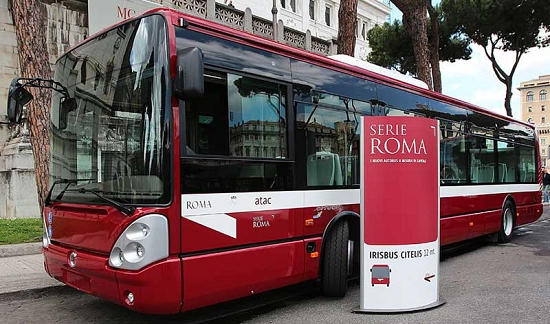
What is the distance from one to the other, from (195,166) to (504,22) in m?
20.2

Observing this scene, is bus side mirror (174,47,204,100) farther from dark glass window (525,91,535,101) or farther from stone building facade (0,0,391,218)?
dark glass window (525,91,535,101)

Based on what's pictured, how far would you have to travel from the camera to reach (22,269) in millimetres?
7180

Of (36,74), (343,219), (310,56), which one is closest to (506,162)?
(343,219)

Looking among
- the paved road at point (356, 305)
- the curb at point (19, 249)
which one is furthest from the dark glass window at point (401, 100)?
the curb at point (19, 249)

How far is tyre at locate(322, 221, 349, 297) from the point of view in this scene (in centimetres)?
588

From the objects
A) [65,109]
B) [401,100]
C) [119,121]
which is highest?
[401,100]

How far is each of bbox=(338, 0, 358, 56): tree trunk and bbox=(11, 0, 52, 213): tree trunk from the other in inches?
296

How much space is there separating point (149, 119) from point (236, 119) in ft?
3.15

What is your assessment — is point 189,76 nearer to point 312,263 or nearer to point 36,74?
point 312,263

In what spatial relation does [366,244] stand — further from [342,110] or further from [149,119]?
[149,119]

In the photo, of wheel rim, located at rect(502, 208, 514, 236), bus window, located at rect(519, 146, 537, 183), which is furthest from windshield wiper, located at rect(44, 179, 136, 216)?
bus window, located at rect(519, 146, 537, 183)

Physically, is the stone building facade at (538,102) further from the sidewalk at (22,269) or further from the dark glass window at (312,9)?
the sidewalk at (22,269)

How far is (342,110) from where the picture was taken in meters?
6.37

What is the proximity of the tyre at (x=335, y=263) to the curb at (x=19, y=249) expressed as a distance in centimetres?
559
